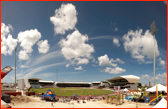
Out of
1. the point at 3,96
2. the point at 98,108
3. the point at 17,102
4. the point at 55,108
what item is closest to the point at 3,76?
the point at 3,96

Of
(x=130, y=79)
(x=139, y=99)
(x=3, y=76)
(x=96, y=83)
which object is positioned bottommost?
(x=96, y=83)

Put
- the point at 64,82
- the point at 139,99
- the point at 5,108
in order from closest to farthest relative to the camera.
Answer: the point at 5,108
the point at 139,99
the point at 64,82

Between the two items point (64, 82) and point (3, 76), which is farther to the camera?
point (64, 82)

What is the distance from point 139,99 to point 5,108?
89.7 feet

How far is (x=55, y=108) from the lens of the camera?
2039cm

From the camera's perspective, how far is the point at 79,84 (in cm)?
12588

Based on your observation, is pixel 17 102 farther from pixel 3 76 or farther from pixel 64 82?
pixel 64 82

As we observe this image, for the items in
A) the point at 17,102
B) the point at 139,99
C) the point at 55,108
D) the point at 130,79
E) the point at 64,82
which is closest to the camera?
the point at 55,108

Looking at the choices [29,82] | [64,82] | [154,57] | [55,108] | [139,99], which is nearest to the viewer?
[55,108]

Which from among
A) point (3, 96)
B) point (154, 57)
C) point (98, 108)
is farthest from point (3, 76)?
point (154, 57)

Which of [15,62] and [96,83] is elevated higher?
[15,62]

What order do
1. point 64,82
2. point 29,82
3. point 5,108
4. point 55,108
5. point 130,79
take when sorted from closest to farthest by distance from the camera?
point 5,108
point 55,108
point 130,79
point 29,82
point 64,82

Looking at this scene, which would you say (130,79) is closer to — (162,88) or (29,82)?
(162,88)

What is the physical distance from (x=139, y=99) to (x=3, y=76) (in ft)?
106
